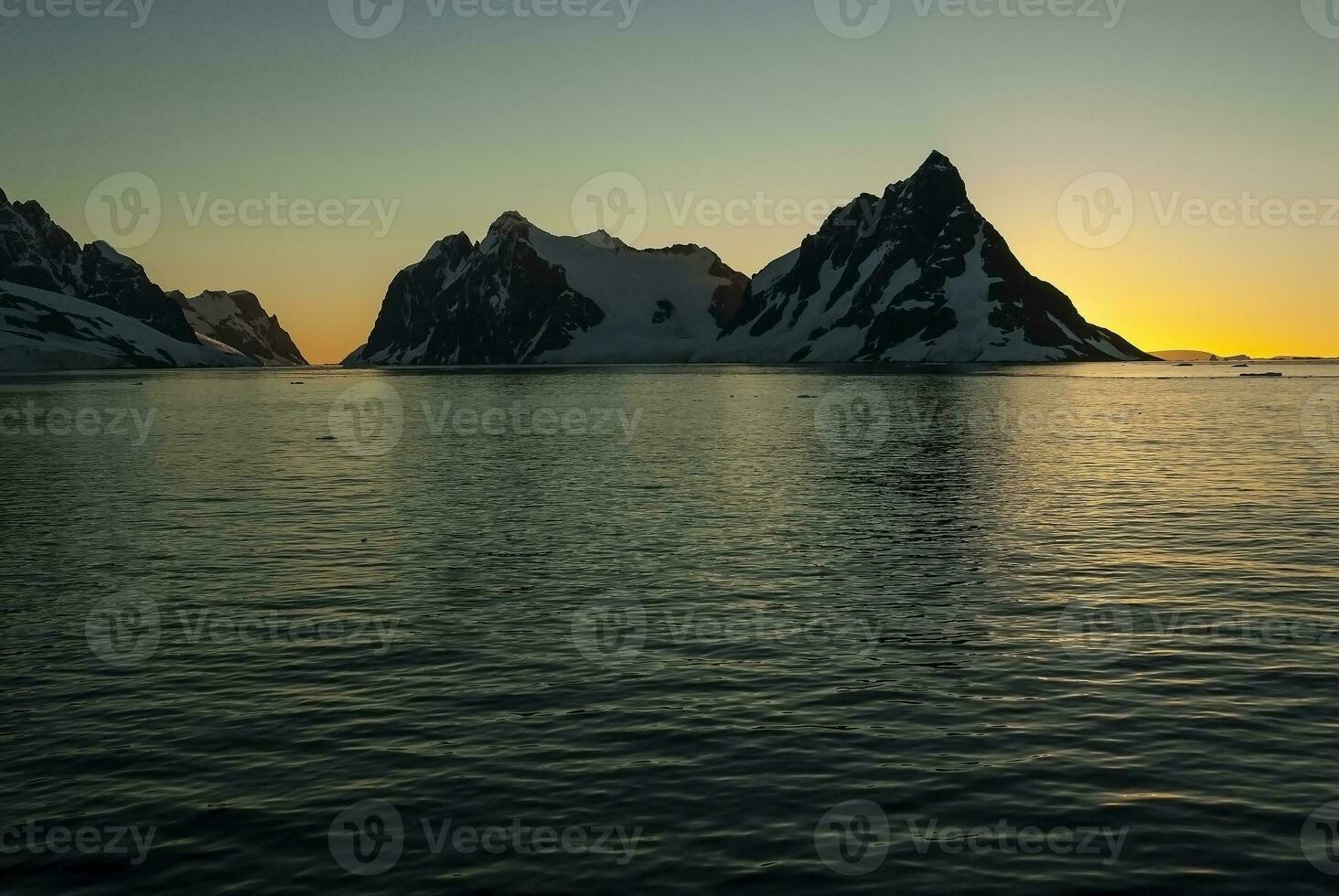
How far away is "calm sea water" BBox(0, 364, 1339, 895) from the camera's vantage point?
15.5 metres

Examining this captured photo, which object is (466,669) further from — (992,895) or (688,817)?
(992,895)

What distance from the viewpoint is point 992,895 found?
1423cm

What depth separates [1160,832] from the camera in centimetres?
1597

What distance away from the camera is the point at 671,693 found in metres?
22.8

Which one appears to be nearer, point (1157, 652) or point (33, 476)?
point (1157, 652)

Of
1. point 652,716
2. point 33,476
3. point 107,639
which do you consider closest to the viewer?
point 652,716

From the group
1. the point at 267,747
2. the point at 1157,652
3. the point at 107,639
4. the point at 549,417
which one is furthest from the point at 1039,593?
the point at 549,417

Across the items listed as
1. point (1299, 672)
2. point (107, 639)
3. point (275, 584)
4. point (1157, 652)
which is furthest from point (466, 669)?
point (1299, 672)

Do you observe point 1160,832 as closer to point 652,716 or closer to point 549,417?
point 652,716

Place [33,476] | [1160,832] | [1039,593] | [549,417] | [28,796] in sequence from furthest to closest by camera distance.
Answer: [549,417], [33,476], [1039,593], [28,796], [1160,832]

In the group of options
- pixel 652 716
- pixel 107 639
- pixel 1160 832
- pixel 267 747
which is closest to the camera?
pixel 1160 832

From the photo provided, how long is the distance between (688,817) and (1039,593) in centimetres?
1826

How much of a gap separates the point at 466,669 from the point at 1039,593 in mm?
15879

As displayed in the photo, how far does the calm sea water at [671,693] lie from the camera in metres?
15.5
